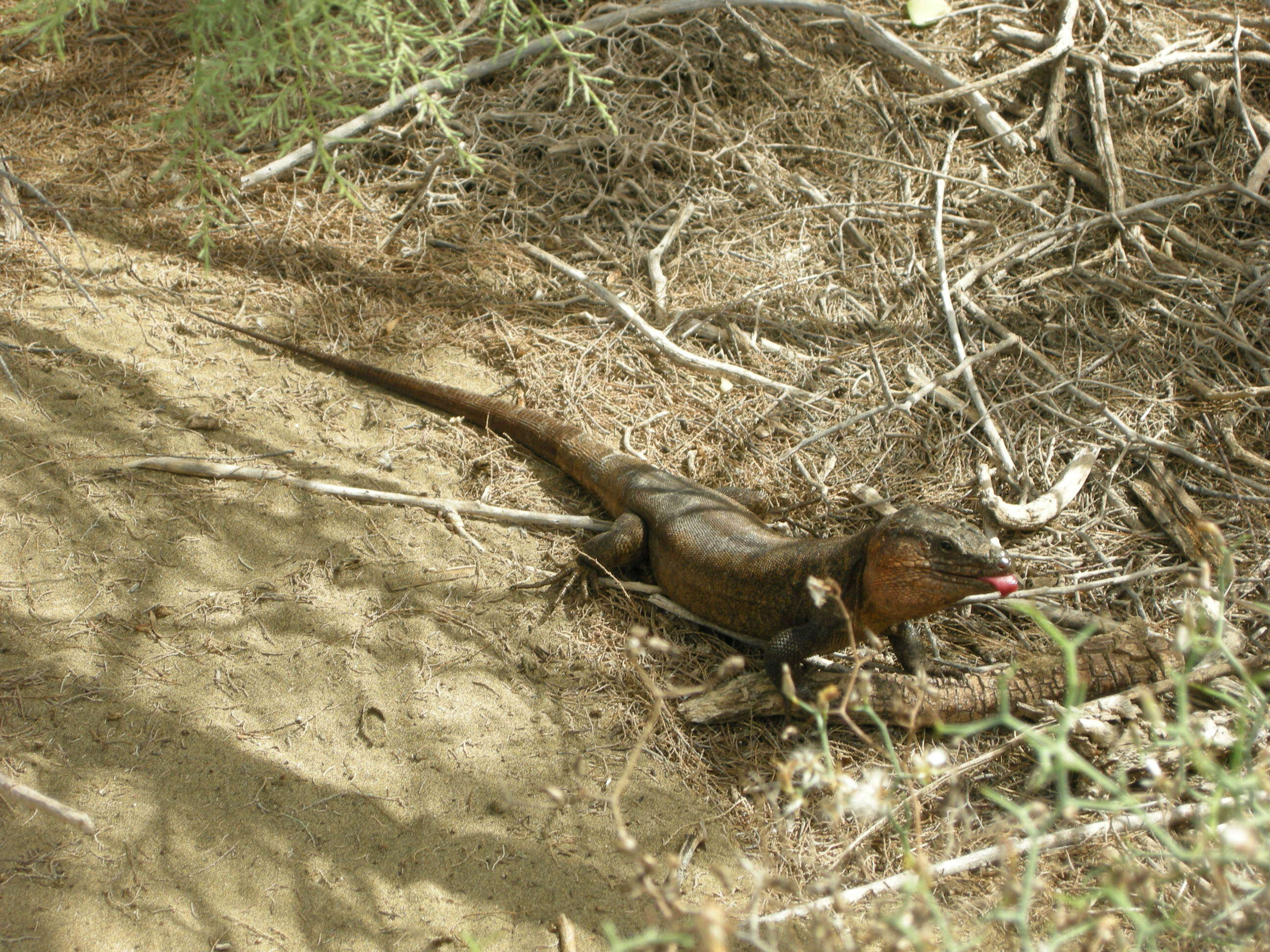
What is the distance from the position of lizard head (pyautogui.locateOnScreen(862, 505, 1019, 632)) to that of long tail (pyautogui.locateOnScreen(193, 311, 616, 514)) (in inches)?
58.6

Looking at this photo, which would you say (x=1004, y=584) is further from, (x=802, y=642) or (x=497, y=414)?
(x=497, y=414)

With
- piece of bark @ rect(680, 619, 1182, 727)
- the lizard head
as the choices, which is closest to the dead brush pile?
piece of bark @ rect(680, 619, 1182, 727)

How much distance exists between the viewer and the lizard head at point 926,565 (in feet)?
11.3

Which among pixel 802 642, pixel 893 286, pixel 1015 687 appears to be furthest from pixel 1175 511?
pixel 802 642

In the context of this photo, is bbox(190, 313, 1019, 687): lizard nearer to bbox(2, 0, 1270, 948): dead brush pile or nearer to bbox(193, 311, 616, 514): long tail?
bbox(193, 311, 616, 514): long tail

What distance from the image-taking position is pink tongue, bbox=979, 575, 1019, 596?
338 cm

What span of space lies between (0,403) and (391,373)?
6.10 ft

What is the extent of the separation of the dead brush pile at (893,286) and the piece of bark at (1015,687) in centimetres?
12

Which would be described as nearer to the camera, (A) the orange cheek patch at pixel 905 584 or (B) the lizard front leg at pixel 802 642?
(A) the orange cheek patch at pixel 905 584

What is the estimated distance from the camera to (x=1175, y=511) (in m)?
4.34

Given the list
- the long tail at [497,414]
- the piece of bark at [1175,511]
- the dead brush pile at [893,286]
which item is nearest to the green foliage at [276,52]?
the dead brush pile at [893,286]

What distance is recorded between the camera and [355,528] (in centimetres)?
424

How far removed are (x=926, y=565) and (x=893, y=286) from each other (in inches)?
92.3

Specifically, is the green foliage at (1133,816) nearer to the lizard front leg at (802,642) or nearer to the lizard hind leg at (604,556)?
the lizard front leg at (802,642)
